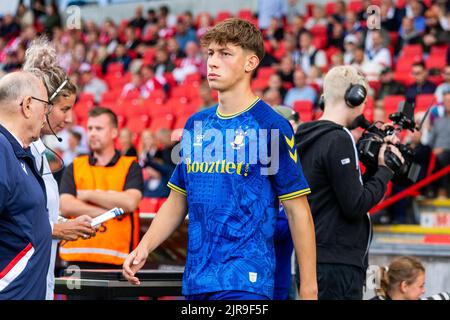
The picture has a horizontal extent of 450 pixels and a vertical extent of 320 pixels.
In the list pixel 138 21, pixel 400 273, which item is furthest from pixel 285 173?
pixel 138 21

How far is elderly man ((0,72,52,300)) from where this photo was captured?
3.73 metres

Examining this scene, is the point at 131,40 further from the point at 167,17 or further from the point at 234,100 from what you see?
the point at 234,100

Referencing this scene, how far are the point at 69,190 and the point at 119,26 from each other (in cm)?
1615

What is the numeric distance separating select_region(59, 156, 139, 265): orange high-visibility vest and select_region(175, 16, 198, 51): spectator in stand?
12729 millimetres

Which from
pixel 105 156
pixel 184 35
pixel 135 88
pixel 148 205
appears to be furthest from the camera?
pixel 184 35

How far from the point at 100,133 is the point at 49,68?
1.33 metres

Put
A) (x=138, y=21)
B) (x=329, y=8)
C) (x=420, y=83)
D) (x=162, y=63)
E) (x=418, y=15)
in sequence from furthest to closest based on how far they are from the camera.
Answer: (x=138, y=21), (x=162, y=63), (x=329, y=8), (x=418, y=15), (x=420, y=83)

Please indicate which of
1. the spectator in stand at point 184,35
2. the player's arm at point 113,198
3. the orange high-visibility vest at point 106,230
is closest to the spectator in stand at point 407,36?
the spectator in stand at point 184,35

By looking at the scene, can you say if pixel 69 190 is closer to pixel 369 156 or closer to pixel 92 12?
pixel 369 156

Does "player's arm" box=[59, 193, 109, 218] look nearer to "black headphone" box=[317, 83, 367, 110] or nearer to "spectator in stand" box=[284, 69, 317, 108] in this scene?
"black headphone" box=[317, 83, 367, 110]

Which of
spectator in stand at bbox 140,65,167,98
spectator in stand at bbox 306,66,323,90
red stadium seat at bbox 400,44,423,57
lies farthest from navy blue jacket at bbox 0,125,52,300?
spectator in stand at bbox 140,65,167,98

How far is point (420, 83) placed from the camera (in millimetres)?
12758

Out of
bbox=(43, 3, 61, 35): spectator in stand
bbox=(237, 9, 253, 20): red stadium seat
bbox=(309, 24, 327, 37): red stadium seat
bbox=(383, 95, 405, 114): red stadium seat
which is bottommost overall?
bbox=(383, 95, 405, 114): red stadium seat
